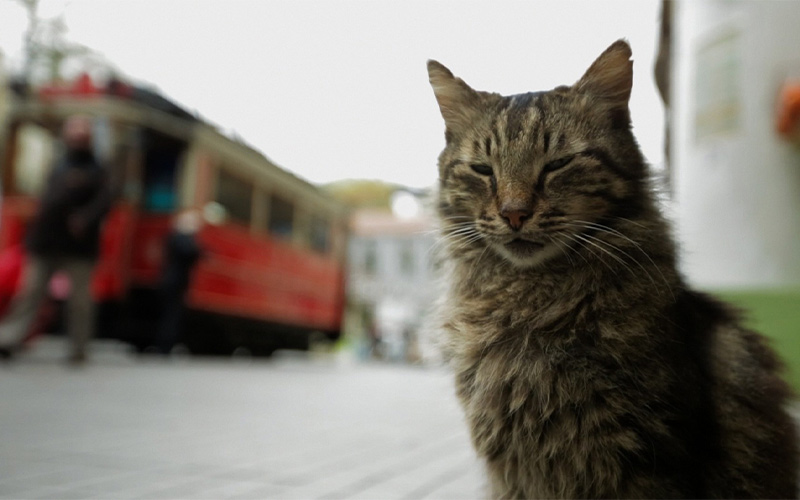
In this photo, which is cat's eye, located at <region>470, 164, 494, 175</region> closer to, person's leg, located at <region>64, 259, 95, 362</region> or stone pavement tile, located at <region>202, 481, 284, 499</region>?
stone pavement tile, located at <region>202, 481, 284, 499</region>

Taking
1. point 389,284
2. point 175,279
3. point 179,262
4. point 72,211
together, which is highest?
point 389,284

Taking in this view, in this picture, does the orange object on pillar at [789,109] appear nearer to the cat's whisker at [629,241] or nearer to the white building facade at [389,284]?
the white building facade at [389,284]

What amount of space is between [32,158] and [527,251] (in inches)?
447

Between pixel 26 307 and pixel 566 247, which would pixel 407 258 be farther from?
pixel 566 247

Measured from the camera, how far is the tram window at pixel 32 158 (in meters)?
11.1

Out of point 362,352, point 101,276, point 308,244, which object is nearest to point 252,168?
point 308,244

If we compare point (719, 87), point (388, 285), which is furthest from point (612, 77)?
point (388, 285)

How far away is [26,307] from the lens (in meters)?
7.75

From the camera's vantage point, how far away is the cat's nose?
1928mm

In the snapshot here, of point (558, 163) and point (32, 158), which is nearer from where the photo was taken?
point (558, 163)

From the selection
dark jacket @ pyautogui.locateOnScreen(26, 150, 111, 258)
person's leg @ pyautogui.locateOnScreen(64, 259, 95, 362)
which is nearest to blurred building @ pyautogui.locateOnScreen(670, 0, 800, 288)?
dark jacket @ pyautogui.locateOnScreen(26, 150, 111, 258)

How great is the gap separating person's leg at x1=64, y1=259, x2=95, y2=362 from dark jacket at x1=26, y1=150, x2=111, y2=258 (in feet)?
0.52

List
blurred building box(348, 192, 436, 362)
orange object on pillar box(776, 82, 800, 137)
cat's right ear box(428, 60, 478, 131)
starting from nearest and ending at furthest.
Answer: cat's right ear box(428, 60, 478, 131)
orange object on pillar box(776, 82, 800, 137)
blurred building box(348, 192, 436, 362)

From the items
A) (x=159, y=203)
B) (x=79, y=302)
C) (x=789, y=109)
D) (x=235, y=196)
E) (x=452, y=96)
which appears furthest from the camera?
(x=235, y=196)
